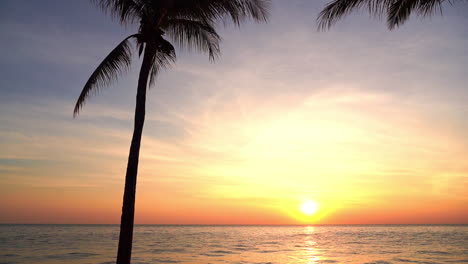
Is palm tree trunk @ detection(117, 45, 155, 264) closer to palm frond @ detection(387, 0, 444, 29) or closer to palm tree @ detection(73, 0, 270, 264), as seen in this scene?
palm tree @ detection(73, 0, 270, 264)

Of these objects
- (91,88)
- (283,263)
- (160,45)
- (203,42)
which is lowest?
(283,263)

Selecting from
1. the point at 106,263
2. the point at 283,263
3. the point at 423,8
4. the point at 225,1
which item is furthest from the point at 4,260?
the point at 423,8

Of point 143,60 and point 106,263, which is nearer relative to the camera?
point 143,60

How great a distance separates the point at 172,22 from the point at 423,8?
6.61 m

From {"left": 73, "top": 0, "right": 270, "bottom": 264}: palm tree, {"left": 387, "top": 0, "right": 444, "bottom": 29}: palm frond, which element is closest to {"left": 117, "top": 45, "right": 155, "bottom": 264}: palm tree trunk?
{"left": 73, "top": 0, "right": 270, "bottom": 264}: palm tree

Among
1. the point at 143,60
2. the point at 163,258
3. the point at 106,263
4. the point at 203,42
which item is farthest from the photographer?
the point at 163,258

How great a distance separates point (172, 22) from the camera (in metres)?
9.77

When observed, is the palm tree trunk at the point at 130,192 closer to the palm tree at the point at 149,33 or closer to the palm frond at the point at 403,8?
the palm tree at the point at 149,33

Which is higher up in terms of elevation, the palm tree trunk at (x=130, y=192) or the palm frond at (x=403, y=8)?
the palm frond at (x=403, y=8)

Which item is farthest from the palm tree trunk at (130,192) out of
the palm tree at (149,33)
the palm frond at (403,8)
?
the palm frond at (403,8)

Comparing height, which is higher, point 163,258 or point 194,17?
point 194,17

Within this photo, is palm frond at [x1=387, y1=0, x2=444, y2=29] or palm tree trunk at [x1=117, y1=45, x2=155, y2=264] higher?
palm frond at [x1=387, y1=0, x2=444, y2=29]

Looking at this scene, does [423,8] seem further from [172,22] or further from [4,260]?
[4,260]

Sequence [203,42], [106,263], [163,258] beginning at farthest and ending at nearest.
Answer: [163,258] → [106,263] → [203,42]
